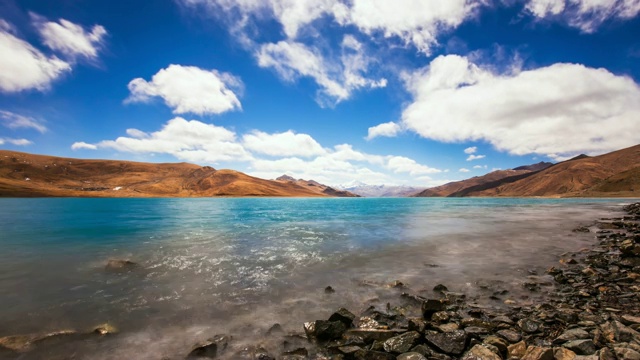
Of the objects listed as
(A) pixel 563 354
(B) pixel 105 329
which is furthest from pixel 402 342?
(B) pixel 105 329

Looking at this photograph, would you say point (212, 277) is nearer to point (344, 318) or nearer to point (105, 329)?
point (105, 329)

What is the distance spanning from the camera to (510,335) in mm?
7855

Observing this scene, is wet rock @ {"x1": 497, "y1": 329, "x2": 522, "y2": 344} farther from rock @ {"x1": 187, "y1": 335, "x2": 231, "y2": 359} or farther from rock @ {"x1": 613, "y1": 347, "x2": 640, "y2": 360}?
rock @ {"x1": 187, "y1": 335, "x2": 231, "y2": 359}

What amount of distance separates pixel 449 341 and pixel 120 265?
1874cm

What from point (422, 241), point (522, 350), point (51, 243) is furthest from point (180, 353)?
point (51, 243)

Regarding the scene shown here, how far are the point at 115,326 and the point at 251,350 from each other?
5.39m

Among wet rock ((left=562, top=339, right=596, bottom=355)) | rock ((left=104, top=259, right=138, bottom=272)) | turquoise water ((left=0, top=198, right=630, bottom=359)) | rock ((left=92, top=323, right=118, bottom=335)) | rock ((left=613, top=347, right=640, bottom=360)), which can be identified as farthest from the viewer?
rock ((left=104, top=259, right=138, bottom=272))

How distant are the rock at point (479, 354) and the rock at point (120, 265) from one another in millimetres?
18229

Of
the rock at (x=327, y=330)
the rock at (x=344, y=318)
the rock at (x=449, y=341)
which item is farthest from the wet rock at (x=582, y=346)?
the rock at (x=327, y=330)

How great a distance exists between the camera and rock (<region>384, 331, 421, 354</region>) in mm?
7527

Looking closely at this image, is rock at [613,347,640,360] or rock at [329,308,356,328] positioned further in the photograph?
rock at [329,308,356,328]

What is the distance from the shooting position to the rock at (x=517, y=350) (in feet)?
22.7

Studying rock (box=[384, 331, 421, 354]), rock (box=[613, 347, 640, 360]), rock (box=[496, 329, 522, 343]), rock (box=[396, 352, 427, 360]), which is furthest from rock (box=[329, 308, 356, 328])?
rock (box=[613, 347, 640, 360])

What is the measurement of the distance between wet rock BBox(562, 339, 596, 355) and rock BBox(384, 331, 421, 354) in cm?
356
